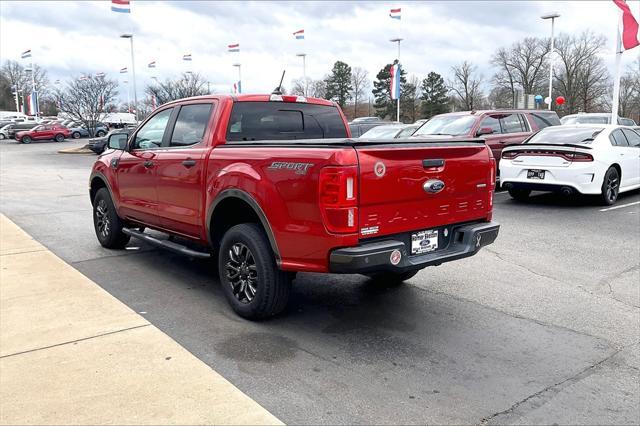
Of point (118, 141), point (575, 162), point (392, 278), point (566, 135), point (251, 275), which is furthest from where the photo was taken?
point (566, 135)

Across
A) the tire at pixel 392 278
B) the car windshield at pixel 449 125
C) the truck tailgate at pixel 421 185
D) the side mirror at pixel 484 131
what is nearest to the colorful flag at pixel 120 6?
the car windshield at pixel 449 125

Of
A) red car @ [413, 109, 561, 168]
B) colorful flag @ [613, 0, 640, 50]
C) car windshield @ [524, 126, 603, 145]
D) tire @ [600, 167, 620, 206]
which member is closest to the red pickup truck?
car windshield @ [524, 126, 603, 145]

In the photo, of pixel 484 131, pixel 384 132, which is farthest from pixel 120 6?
pixel 484 131

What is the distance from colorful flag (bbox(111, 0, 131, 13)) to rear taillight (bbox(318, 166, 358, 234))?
33.7m

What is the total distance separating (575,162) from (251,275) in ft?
24.2

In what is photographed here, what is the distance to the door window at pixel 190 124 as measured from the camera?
5.21m

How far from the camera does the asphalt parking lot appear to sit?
3.23 meters

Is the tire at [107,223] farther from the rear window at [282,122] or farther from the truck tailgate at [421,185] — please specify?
the truck tailgate at [421,185]

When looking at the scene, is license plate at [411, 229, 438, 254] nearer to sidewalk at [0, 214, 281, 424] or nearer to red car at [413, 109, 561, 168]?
sidewalk at [0, 214, 281, 424]

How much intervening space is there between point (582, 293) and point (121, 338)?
4.23 m

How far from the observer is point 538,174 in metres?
9.85

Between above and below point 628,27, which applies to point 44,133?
below

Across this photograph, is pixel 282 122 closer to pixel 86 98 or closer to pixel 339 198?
pixel 339 198

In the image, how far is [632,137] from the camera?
1101cm
